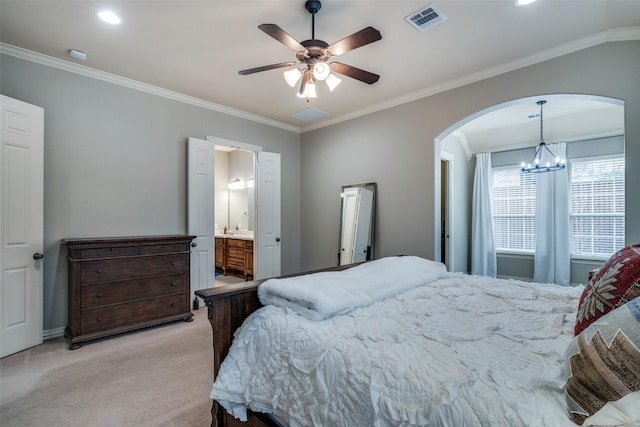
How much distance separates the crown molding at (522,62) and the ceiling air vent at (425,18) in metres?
1.16

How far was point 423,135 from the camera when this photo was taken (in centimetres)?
Answer: 380

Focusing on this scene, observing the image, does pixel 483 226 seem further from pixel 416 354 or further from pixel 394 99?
pixel 416 354

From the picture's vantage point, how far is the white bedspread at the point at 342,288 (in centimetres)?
144

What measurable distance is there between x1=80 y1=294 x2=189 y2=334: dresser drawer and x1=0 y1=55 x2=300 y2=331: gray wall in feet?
1.65

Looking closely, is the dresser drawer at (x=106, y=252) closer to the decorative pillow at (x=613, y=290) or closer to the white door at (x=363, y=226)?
the white door at (x=363, y=226)

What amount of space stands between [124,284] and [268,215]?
2183mm

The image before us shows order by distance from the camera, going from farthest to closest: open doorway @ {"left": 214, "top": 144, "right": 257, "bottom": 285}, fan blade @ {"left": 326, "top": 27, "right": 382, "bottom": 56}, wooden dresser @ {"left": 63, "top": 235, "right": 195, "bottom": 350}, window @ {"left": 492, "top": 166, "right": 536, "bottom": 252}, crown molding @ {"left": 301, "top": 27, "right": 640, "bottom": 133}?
open doorway @ {"left": 214, "top": 144, "right": 257, "bottom": 285} < window @ {"left": 492, "top": 166, "right": 536, "bottom": 252} < wooden dresser @ {"left": 63, "top": 235, "right": 195, "bottom": 350} < crown molding @ {"left": 301, "top": 27, "right": 640, "bottom": 133} < fan blade @ {"left": 326, "top": 27, "right": 382, "bottom": 56}

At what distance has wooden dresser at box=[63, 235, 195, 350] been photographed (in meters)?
2.85

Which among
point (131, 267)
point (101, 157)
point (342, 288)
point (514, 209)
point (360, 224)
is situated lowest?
point (131, 267)

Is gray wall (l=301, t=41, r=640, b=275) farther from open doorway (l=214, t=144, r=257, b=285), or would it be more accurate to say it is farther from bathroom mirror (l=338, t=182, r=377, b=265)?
open doorway (l=214, t=144, r=257, b=285)

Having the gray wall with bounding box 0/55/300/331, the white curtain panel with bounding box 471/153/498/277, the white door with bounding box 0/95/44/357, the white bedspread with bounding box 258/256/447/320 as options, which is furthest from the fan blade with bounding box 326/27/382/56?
the white curtain panel with bounding box 471/153/498/277

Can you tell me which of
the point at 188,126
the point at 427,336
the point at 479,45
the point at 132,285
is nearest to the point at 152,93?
the point at 188,126

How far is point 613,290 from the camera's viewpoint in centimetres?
102

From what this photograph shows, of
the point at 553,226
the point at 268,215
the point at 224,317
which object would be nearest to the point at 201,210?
the point at 268,215
